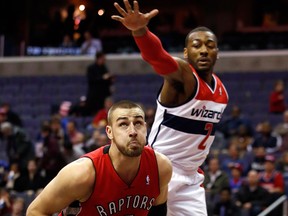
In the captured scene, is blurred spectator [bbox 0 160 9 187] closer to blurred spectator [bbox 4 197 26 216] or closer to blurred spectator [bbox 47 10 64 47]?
blurred spectator [bbox 4 197 26 216]

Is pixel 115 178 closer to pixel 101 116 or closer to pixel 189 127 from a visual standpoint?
pixel 189 127

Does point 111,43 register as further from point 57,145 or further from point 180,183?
point 180,183

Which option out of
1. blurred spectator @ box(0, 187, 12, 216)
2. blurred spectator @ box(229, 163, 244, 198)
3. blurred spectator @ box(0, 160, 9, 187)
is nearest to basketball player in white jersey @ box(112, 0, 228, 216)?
blurred spectator @ box(229, 163, 244, 198)

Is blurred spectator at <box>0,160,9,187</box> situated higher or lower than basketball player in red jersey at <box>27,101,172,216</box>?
lower

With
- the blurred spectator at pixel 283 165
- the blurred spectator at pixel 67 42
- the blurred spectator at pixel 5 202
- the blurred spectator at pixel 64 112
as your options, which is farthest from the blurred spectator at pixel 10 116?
the blurred spectator at pixel 283 165

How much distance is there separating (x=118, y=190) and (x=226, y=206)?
5.56 meters

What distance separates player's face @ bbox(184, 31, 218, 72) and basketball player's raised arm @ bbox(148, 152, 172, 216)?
946 mm

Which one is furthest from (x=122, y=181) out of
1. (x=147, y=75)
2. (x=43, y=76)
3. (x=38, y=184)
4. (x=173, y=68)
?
(x=43, y=76)

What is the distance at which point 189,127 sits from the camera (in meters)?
6.26

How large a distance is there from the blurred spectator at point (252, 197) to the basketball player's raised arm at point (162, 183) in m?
5.07

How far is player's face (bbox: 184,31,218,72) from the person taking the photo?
628cm

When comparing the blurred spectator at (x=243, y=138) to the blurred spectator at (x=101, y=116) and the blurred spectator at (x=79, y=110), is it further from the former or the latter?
the blurred spectator at (x=79, y=110)

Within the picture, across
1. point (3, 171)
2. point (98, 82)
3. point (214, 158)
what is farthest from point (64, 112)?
point (214, 158)

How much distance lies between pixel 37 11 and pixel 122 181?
66.6 feet
